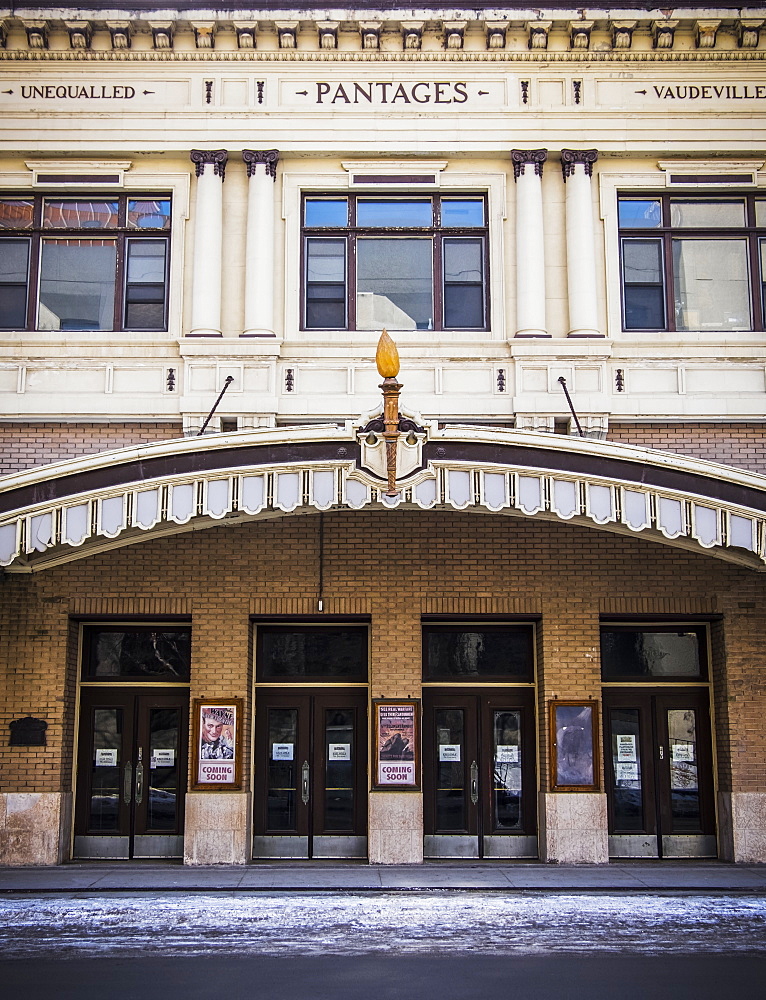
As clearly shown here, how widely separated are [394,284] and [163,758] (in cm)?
777

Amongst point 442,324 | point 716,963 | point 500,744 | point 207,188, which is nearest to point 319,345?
point 442,324

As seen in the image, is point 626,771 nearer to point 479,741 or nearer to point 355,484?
point 479,741

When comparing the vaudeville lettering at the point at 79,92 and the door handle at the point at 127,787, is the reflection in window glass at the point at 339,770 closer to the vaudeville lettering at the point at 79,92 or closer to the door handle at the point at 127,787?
the door handle at the point at 127,787

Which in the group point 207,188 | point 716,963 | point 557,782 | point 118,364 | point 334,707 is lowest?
point 716,963

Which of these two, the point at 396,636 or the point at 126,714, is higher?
the point at 396,636

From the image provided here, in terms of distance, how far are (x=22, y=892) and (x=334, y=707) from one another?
4.98 m

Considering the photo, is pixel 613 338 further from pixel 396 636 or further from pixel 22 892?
pixel 22 892

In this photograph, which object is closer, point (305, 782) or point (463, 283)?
point (305, 782)

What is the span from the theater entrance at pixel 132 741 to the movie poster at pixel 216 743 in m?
0.79

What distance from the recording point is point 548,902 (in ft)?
41.5

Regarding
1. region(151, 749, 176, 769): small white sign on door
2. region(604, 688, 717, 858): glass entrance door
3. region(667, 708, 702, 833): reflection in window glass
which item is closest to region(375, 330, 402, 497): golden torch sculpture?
region(604, 688, 717, 858): glass entrance door

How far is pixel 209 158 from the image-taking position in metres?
16.6

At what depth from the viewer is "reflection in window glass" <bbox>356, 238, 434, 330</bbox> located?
1673 centimetres

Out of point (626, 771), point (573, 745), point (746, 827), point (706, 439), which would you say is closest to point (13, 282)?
point (706, 439)
